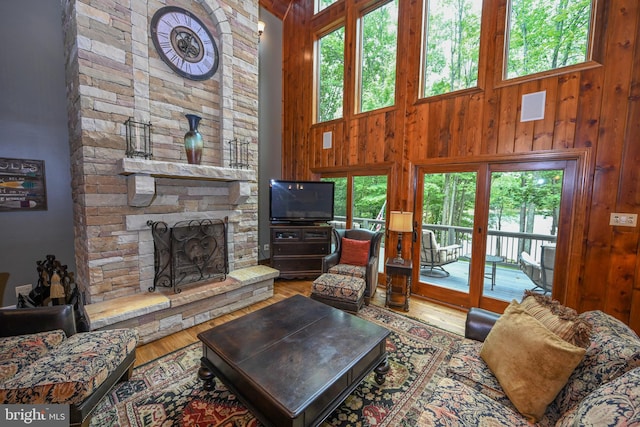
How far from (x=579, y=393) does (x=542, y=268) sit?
223 centimetres

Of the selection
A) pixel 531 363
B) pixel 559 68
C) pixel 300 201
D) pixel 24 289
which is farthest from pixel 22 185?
pixel 559 68

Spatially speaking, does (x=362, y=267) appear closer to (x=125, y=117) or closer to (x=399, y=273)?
(x=399, y=273)

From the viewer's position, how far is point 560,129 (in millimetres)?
2586

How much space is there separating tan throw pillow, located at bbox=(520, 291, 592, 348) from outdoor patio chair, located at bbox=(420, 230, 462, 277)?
6.28 feet

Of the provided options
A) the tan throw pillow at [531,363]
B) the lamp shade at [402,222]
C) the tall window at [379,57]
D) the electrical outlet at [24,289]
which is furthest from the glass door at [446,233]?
the electrical outlet at [24,289]

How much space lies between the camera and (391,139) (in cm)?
380

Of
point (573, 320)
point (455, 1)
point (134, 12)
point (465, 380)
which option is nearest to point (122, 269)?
point (134, 12)

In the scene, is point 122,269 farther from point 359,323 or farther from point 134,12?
point 134,12

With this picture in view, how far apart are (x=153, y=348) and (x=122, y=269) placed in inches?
35.2

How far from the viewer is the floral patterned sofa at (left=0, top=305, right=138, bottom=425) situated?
1.38 meters

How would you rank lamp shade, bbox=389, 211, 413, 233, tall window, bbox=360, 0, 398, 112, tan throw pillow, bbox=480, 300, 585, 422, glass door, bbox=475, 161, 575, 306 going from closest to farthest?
tan throw pillow, bbox=480, 300, 585, 422, glass door, bbox=475, 161, 575, 306, lamp shade, bbox=389, 211, 413, 233, tall window, bbox=360, 0, 398, 112

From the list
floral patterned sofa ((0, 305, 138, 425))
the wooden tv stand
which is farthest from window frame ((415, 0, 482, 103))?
floral patterned sofa ((0, 305, 138, 425))

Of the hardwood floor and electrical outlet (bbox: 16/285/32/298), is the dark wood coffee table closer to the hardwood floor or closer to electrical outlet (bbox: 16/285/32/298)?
the hardwood floor

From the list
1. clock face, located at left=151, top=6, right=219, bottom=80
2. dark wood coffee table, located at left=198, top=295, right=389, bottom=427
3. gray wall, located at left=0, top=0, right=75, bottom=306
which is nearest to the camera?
dark wood coffee table, located at left=198, top=295, right=389, bottom=427
